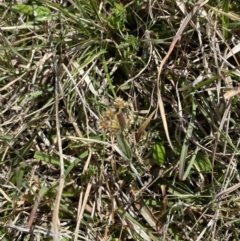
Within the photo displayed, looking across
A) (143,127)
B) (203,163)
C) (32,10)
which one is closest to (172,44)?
(143,127)

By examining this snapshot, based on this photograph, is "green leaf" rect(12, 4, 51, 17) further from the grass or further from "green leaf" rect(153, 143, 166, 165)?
"green leaf" rect(153, 143, 166, 165)

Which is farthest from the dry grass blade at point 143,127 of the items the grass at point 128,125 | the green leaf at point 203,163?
the green leaf at point 203,163

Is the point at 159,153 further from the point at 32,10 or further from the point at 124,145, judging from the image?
the point at 32,10

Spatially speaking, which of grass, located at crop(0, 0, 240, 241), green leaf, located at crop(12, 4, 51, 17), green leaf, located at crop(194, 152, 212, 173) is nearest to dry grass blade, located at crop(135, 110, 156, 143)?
grass, located at crop(0, 0, 240, 241)

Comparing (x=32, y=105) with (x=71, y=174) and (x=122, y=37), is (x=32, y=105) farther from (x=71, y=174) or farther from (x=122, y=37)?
(x=122, y=37)

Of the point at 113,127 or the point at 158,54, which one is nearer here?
the point at 113,127

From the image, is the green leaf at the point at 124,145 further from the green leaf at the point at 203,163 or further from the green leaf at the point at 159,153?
the green leaf at the point at 203,163

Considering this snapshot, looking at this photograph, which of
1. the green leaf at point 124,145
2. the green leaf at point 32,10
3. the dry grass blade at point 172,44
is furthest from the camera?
the green leaf at point 32,10

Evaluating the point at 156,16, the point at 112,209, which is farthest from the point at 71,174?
the point at 156,16
